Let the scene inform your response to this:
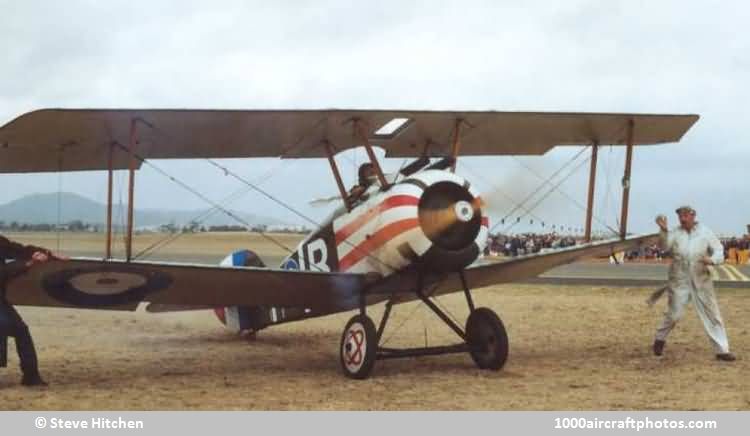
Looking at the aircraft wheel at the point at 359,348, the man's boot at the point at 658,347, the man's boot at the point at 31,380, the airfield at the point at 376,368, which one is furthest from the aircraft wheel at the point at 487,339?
the man's boot at the point at 31,380

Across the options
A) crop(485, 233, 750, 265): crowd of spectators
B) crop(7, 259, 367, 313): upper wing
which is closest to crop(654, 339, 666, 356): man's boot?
crop(7, 259, 367, 313): upper wing

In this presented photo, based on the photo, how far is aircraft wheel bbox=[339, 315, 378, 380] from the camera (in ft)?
25.7

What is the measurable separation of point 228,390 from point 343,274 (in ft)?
5.12

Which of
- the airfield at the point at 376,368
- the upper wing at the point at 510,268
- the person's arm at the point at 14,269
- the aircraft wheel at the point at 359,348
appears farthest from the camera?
the upper wing at the point at 510,268

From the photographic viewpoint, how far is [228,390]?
7426mm

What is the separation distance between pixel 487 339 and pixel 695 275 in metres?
2.42

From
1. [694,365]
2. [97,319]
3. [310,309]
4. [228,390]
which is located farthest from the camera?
[97,319]

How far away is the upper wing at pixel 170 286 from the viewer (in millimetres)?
7363

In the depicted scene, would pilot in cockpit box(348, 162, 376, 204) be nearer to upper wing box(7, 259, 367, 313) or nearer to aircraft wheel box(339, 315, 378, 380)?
upper wing box(7, 259, 367, 313)

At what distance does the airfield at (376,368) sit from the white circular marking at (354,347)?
185mm

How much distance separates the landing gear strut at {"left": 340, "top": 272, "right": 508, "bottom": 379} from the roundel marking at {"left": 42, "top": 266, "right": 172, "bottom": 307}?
1.82m

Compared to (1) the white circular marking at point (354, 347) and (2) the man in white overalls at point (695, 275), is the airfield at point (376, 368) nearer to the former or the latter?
(1) the white circular marking at point (354, 347)
